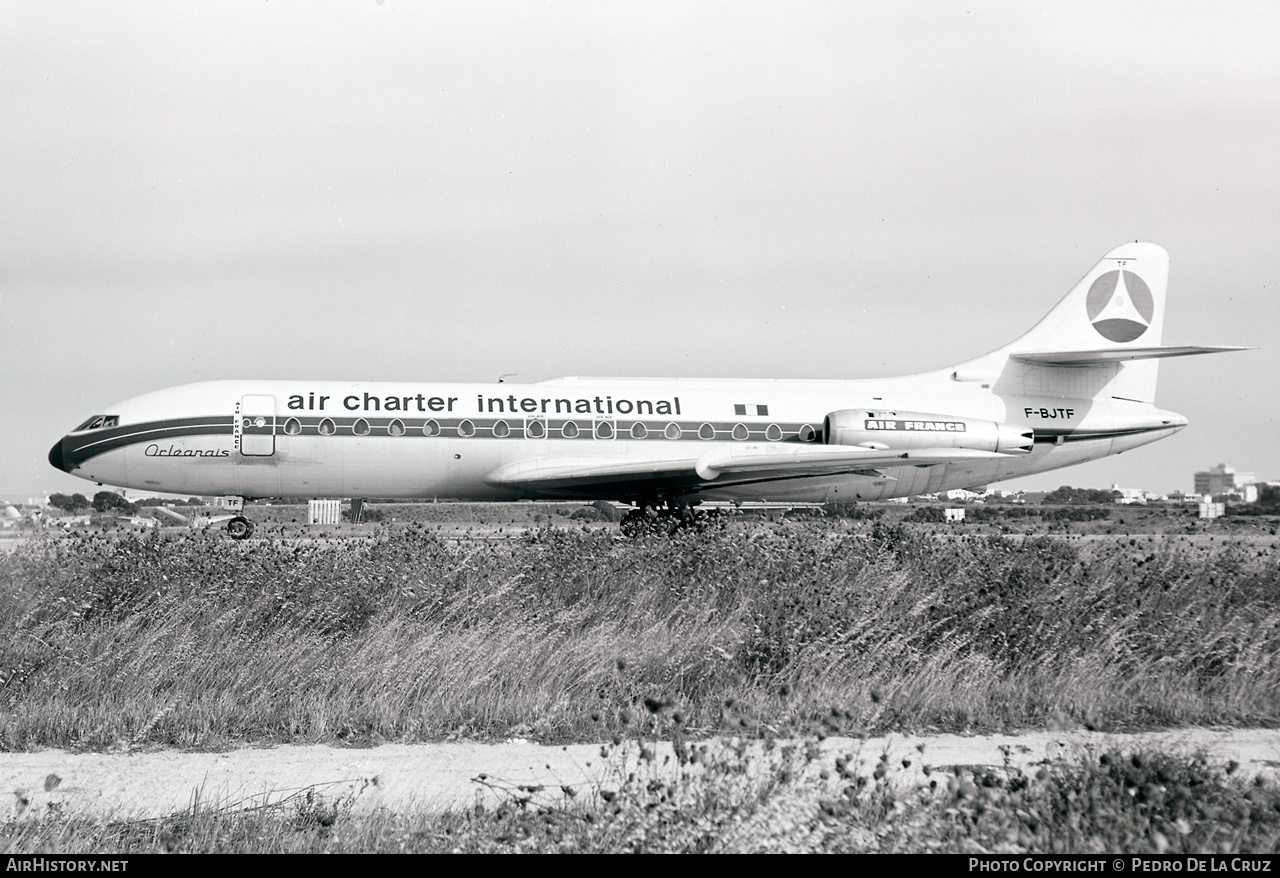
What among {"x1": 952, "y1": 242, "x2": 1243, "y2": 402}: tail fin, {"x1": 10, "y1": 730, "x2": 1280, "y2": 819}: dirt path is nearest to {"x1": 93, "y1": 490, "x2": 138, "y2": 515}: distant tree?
{"x1": 952, "y1": 242, "x2": 1243, "y2": 402}: tail fin

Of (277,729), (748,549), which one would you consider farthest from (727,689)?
(748,549)

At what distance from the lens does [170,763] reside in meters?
7.29

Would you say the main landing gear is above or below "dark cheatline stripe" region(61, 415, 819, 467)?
below

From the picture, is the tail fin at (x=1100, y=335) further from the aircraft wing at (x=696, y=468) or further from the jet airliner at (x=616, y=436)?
the aircraft wing at (x=696, y=468)

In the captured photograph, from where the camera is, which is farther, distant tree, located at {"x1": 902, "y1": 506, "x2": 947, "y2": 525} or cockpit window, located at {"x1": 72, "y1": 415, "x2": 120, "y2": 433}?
distant tree, located at {"x1": 902, "y1": 506, "x2": 947, "y2": 525}

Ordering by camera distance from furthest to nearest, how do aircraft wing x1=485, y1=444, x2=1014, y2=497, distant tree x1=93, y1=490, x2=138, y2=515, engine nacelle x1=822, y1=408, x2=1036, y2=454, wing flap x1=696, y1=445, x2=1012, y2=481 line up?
distant tree x1=93, y1=490, x2=138, y2=515, engine nacelle x1=822, y1=408, x2=1036, y2=454, wing flap x1=696, y1=445, x2=1012, y2=481, aircraft wing x1=485, y1=444, x2=1014, y2=497

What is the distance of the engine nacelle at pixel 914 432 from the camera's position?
2527 centimetres

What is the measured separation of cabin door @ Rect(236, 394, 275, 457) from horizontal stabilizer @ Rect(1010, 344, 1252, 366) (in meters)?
17.6

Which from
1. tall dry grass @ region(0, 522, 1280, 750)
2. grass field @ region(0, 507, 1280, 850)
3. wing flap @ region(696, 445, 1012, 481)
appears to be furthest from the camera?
wing flap @ region(696, 445, 1012, 481)

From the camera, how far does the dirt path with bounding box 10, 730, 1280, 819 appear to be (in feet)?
20.7

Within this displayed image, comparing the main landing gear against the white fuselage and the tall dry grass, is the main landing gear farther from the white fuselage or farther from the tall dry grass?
→ the tall dry grass

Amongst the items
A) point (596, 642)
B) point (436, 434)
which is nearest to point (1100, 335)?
point (436, 434)

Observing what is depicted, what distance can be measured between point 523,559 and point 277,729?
18.1 ft

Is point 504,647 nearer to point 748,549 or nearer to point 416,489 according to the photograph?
point 748,549
